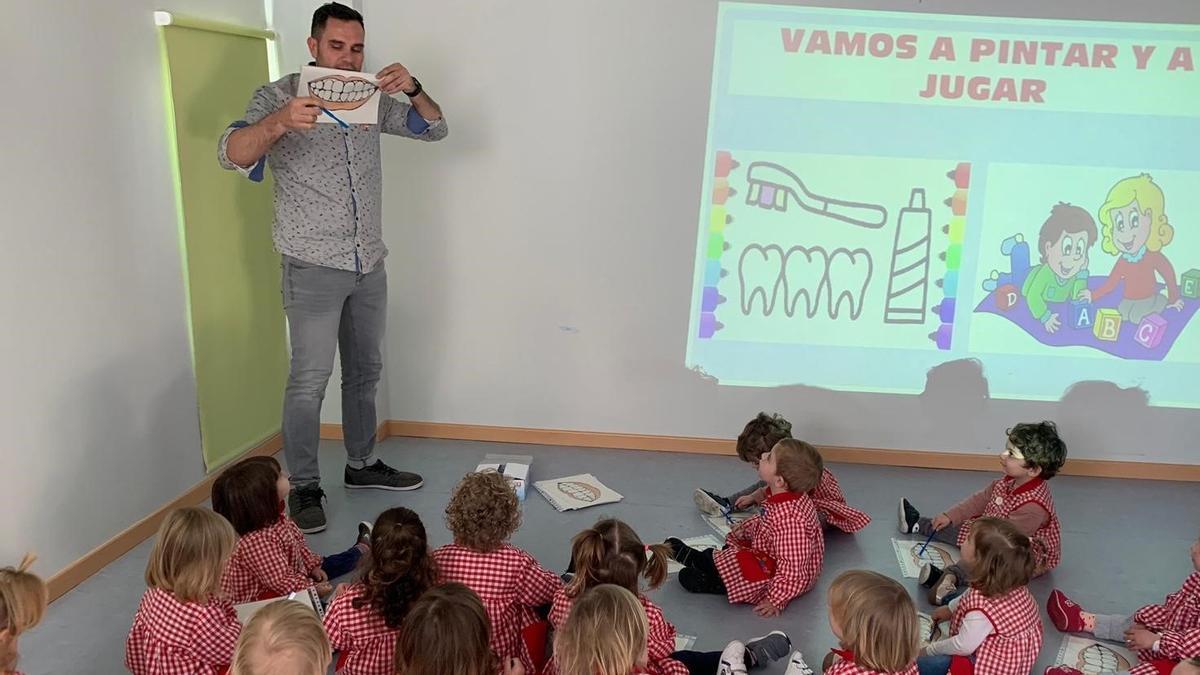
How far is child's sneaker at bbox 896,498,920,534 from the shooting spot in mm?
3391

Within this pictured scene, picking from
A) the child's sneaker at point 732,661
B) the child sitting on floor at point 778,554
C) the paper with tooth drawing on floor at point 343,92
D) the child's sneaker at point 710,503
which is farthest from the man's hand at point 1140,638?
the paper with tooth drawing on floor at point 343,92

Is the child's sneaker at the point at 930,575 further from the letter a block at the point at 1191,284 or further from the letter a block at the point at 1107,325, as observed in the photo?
the letter a block at the point at 1191,284

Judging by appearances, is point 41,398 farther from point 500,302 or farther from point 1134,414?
point 1134,414

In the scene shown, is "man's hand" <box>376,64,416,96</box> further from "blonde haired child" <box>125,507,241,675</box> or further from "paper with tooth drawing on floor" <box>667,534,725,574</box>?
"paper with tooth drawing on floor" <box>667,534,725,574</box>

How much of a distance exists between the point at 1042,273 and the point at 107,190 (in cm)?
350

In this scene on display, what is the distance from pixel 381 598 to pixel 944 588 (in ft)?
5.59

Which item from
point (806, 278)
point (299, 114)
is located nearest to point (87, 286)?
point (299, 114)

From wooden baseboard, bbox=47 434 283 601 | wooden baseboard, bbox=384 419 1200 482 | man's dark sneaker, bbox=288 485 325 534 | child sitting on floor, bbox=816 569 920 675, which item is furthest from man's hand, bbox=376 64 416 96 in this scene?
child sitting on floor, bbox=816 569 920 675

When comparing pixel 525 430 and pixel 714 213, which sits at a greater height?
pixel 714 213

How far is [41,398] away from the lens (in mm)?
2662

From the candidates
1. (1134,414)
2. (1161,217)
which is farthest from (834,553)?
(1161,217)

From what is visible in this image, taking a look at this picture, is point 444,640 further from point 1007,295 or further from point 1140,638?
point 1007,295

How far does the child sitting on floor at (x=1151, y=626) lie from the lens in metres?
2.42

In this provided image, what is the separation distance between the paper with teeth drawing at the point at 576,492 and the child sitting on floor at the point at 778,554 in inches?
27.0
